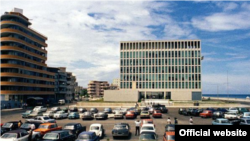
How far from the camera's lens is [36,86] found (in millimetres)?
94812

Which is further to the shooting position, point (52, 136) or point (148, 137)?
point (52, 136)

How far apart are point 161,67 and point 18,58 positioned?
66.1 m

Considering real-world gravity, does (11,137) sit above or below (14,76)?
below

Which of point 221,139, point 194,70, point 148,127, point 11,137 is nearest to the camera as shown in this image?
point 221,139

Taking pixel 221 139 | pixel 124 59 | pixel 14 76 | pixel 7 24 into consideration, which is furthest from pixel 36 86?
pixel 221 139

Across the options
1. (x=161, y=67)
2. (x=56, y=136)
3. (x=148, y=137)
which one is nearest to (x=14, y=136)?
(x=56, y=136)

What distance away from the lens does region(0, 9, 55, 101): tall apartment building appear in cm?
7800

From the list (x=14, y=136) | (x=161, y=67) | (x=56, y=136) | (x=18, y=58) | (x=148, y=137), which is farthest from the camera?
(x=161, y=67)

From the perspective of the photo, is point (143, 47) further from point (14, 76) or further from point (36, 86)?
point (14, 76)

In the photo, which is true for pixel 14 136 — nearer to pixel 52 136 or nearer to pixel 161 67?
pixel 52 136

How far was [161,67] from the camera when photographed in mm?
119375

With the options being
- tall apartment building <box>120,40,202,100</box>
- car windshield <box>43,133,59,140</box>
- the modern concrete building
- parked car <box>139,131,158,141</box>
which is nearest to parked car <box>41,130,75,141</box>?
car windshield <box>43,133,59,140</box>

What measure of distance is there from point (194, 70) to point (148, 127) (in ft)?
318

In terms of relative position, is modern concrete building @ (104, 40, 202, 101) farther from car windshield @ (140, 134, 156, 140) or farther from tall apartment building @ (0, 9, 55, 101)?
car windshield @ (140, 134, 156, 140)
